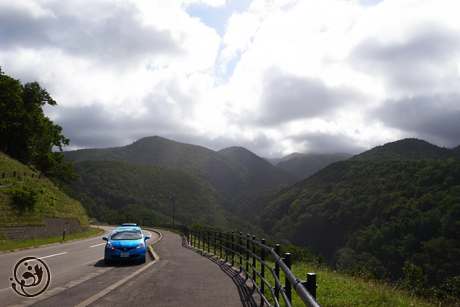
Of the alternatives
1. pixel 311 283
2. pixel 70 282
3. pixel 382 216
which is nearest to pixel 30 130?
pixel 70 282

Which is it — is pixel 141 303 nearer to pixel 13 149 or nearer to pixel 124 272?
pixel 124 272

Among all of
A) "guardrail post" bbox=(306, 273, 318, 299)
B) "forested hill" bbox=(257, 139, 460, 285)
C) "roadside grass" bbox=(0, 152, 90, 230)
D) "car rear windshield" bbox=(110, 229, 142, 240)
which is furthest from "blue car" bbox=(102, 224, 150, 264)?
"forested hill" bbox=(257, 139, 460, 285)

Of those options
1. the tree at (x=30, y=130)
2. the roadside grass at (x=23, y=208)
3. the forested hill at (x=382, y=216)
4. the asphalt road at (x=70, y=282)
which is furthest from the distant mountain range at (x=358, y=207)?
the tree at (x=30, y=130)

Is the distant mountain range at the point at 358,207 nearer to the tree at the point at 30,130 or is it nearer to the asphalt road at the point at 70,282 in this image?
the asphalt road at the point at 70,282

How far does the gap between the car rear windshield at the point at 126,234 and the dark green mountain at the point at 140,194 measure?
5274 inches

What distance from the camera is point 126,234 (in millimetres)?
14344

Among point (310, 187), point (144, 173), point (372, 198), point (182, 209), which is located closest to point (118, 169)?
point (144, 173)

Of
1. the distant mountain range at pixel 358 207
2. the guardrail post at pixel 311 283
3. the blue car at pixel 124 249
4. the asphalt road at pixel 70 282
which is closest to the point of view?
the guardrail post at pixel 311 283

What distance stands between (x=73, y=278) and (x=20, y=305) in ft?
11.6

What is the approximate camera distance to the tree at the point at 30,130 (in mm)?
45969

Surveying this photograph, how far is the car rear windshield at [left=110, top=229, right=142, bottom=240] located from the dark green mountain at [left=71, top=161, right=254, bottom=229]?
134 meters

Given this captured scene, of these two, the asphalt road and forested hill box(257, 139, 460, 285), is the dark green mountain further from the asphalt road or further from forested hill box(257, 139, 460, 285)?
the asphalt road

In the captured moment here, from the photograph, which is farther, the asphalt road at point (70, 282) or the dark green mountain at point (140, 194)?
the dark green mountain at point (140, 194)

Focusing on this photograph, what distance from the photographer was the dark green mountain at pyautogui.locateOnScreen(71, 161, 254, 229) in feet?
518
